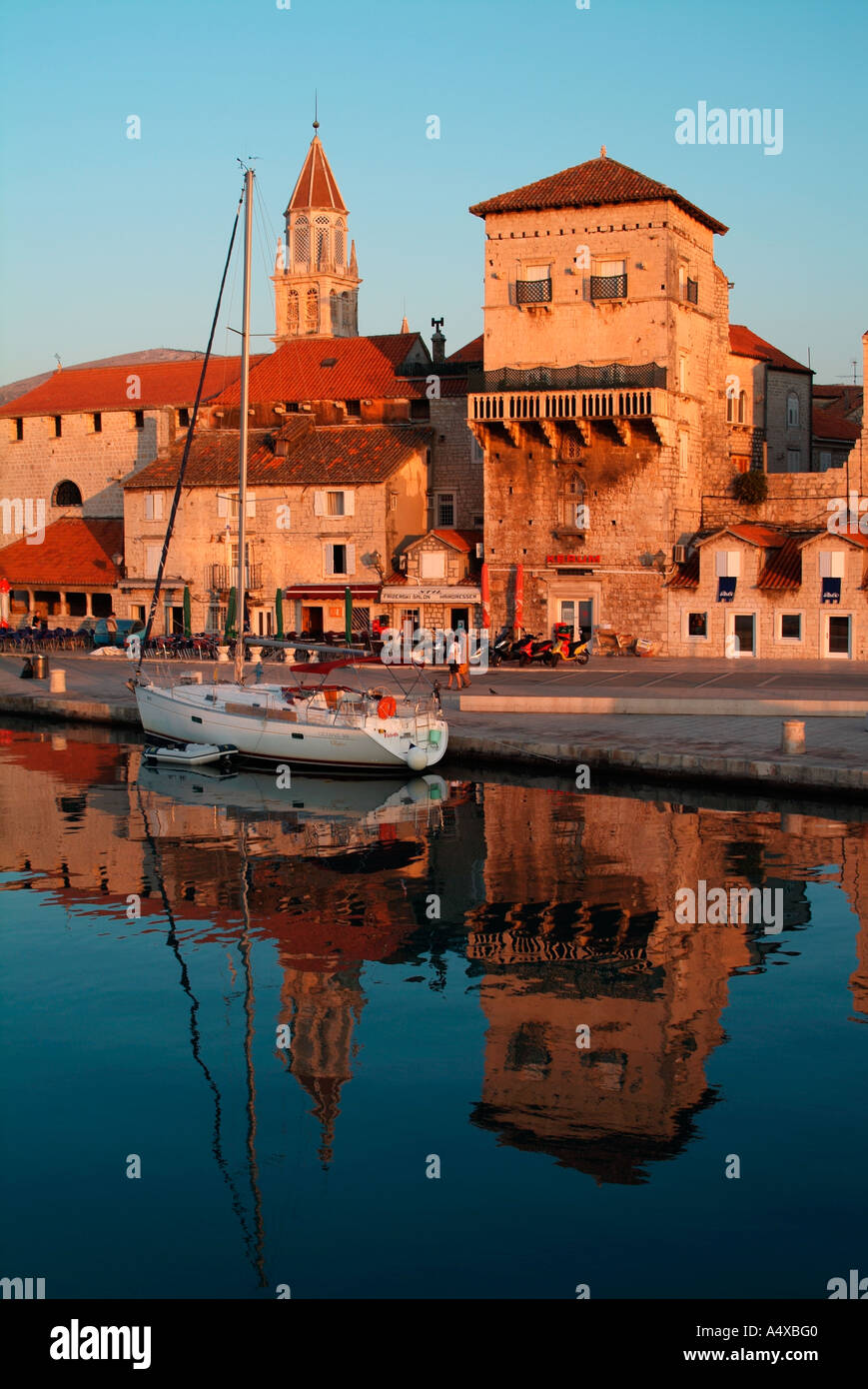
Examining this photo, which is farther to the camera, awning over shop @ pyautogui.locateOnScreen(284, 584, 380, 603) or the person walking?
awning over shop @ pyautogui.locateOnScreen(284, 584, 380, 603)

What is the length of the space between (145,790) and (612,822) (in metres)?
10.3

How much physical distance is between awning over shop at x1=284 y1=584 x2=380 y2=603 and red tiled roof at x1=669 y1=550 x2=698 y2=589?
1107 centimetres

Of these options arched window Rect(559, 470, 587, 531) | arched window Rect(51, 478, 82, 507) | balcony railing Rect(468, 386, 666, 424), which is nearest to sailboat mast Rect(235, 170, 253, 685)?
balcony railing Rect(468, 386, 666, 424)

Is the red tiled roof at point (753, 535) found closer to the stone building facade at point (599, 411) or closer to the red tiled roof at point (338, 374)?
the stone building facade at point (599, 411)

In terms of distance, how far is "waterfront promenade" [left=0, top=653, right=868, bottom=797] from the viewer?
2741 centimetres

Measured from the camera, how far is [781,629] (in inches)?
1799

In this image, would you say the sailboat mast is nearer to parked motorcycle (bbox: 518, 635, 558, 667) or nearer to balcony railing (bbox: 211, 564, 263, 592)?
parked motorcycle (bbox: 518, 635, 558, 667)

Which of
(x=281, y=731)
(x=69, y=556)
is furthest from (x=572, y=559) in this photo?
(x=69, y=556)

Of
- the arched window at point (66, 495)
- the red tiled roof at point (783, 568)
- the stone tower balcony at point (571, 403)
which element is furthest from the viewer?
the arched window at point (66, 495)

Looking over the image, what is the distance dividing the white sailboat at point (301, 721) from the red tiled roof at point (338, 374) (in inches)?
898

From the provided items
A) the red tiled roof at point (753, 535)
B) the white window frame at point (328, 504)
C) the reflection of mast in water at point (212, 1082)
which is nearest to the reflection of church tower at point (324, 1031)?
the reflection of mast in water at point (212, 1082)

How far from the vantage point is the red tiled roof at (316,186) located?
88625 millimetres
